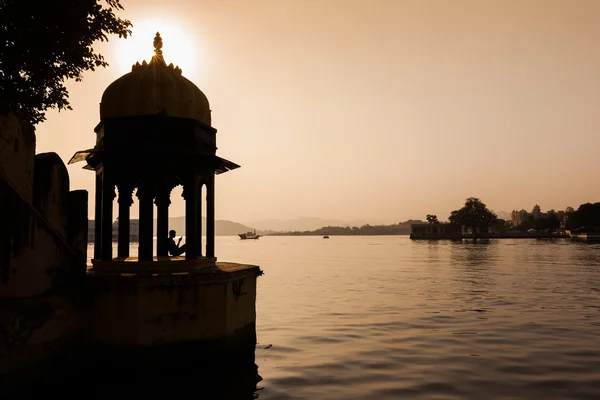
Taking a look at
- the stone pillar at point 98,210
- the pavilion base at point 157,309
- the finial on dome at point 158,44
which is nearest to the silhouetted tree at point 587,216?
the finial on dome at point 158,44

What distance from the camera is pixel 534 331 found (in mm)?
17047

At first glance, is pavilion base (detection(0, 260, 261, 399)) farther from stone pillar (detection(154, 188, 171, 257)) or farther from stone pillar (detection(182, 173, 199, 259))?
stone pillar (detection(154, 188, 171, 257))

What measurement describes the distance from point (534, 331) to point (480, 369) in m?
6.20

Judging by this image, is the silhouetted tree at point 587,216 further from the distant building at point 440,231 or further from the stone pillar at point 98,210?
the stone pillar at point 98,210

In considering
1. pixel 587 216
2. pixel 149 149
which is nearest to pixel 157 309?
pixel 149 149

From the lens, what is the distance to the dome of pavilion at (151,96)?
38.3 ft

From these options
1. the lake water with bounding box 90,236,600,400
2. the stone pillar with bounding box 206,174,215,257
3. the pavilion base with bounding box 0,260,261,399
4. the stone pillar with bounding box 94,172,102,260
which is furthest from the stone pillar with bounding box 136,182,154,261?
the lake water with bounding box 90,236,600,400

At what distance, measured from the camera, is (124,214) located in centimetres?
1259

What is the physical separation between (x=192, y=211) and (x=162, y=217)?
1725 millimetres

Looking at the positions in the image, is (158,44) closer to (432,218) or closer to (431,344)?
(431,344)

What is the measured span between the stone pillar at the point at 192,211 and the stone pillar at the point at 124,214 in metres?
1.34

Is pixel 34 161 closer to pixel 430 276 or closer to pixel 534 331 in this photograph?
pixel 534 331

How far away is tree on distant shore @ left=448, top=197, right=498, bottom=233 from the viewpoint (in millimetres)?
178375

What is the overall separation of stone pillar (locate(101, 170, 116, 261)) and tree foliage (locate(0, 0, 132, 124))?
214 centimetres
